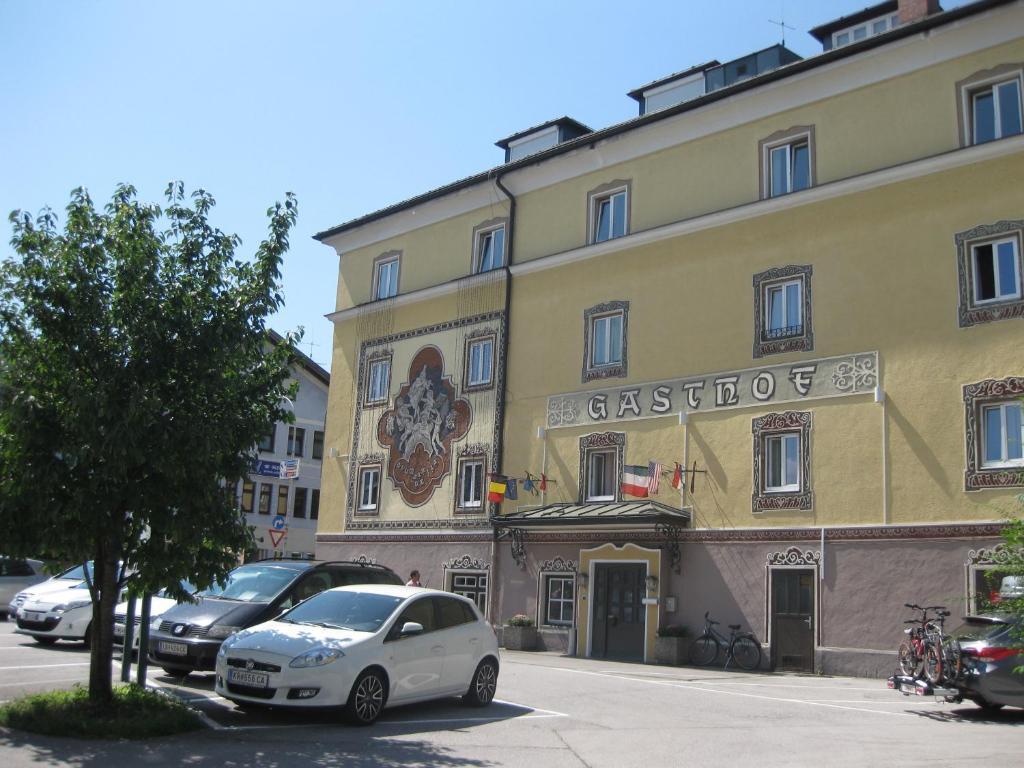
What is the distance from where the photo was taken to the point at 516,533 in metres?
26.8

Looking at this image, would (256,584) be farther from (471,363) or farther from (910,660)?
(471,363)

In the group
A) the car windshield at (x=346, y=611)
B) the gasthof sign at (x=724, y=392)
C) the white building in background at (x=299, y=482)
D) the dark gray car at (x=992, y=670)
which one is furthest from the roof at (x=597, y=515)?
the white building in background at (x=299, y=482)

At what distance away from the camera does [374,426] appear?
32.2m

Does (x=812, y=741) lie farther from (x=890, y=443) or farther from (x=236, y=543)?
(x=890, y=443)

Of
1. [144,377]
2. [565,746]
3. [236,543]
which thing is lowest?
[565,746]

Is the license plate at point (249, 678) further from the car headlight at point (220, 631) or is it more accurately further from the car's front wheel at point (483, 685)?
the car's front wheel at point (483, 685)

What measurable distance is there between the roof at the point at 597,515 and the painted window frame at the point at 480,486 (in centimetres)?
177

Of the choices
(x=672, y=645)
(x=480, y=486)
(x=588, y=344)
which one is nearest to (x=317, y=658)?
(x=672, y=645)

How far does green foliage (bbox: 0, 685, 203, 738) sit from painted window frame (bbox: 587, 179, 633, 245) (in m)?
17.8

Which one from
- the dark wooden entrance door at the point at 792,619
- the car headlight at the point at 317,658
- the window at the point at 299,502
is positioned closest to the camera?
the car headlight at the point at 317,658

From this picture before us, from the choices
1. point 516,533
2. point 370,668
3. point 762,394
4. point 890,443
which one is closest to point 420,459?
point 516,533

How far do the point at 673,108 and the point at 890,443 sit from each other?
9626 mm

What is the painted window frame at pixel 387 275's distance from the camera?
108 ft

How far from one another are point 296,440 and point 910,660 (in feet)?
129
